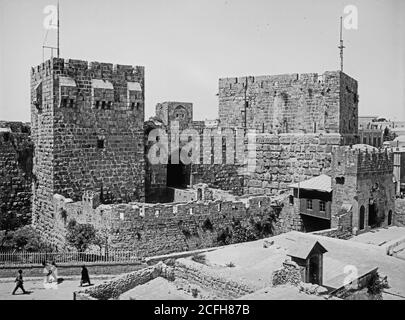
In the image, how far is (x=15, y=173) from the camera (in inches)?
903

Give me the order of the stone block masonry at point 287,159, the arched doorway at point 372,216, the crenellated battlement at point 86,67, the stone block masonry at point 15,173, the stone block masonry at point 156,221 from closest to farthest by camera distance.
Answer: the stone block masonry at point 156,221
the crenellated battlement at point 86,67
the stone block masonry at point 15,173
the arched doorway at point 372,216
the stone block masonry at point 287,159

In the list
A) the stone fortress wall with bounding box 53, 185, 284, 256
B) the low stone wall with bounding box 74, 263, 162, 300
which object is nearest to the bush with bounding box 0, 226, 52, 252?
the stone fortress wall with bounding box 53, 185, 284, 256

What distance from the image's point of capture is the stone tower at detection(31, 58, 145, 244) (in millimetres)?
21562

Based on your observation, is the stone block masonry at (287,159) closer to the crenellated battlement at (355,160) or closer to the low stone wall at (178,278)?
the crenellated battlement at (355,160)

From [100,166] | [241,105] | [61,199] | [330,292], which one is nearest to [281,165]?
[241,105]

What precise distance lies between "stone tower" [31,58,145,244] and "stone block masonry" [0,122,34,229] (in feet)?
1.39

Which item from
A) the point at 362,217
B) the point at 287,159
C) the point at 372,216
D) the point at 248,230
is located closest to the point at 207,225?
the point at 248,230

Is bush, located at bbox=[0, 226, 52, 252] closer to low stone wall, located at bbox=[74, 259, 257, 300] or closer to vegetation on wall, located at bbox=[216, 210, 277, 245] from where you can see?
low stone wall, located at bbox=[74, 259, 257, 300]

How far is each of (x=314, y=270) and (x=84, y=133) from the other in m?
11.9

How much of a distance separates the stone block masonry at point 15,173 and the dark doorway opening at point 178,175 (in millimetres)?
7554

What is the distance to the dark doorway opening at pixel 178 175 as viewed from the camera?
27.7 m

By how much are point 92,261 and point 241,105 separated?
590 inches

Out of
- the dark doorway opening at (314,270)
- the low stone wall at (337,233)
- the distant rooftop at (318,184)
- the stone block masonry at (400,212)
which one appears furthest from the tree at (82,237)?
the stone block masonry at (400,212)

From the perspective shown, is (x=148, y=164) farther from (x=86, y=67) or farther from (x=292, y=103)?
(x=292, y=103)
